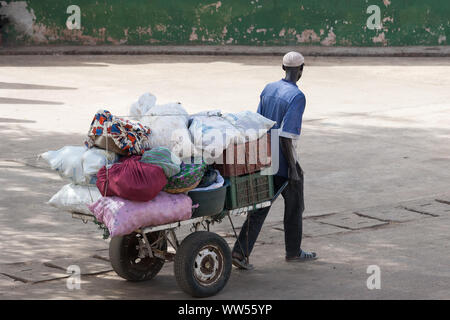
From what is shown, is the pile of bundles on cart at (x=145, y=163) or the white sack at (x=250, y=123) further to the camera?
the white sack at (x=250, y=123)

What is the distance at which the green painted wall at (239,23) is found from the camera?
24.8 m

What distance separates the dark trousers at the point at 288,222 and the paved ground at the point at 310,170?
220mm

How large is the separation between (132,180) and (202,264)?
103cm

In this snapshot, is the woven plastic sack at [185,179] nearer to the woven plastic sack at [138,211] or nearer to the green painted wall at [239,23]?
the woven plastic sack at [138,211]

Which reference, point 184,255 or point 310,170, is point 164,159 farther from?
point 310,170

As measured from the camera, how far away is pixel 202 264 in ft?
23.6

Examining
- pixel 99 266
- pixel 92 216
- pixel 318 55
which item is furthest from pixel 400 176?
pixel 318 55

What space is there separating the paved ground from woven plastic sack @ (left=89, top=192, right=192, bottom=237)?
866 millimetres

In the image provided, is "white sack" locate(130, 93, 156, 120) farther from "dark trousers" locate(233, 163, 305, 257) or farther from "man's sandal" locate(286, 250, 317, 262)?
"man's sandal" locate(286, 250, 317, 262)

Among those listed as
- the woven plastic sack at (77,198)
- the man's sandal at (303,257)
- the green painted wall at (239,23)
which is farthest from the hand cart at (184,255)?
the green painted wall at (239,23)

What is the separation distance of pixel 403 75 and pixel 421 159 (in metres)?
8.22

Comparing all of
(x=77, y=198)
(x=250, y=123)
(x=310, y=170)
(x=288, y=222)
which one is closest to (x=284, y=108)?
(x=250, y=123)

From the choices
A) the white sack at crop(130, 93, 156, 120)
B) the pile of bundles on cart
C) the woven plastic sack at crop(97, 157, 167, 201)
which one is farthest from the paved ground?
the white sack at crop(130, 93, 156, 120)

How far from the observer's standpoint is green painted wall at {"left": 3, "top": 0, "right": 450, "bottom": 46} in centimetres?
2478
